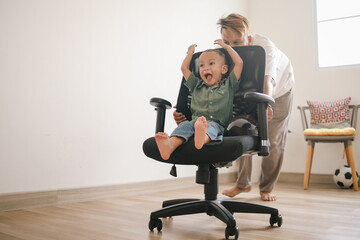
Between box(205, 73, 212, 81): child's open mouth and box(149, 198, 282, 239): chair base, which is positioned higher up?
box(205, 73, 212, 81): child's open mouth

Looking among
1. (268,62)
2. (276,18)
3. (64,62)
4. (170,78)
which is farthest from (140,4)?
(276,18)

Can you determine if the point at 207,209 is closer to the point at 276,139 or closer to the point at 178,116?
the point at 178,116

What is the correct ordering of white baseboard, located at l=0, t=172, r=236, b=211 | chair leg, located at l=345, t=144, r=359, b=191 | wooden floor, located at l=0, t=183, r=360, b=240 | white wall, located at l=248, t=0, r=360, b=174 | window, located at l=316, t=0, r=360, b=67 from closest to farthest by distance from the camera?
wooden floor, located at l=0, t=183, r=360, b=240, white baseboard, located at l=0, t=172, r=236, b=211, chair leg, located at l=345, t=144, r=359, b=191, white wall, located at l=248, t=0, r=360, b=174, window, located at l=316, t=0, r=360, b=67

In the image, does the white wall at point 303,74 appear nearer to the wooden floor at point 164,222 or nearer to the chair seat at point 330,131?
the chair seat at point 330,131

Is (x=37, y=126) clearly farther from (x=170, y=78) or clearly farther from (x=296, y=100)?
(x=296, y=100)

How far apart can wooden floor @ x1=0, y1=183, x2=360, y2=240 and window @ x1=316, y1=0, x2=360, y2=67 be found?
176 cm

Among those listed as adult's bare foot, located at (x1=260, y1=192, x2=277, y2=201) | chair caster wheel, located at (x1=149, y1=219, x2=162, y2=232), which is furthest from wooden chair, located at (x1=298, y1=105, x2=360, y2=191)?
chair caster wheel, located at (x1=149, y1=219, x2=162, y2=232)

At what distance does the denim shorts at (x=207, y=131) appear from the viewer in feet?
4.76

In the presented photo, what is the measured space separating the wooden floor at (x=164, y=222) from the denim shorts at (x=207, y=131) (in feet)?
1.37

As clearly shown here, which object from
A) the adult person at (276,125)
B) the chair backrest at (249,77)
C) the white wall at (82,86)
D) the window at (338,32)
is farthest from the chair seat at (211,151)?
the window at (338,32)

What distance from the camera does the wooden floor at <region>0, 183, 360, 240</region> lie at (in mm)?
1521

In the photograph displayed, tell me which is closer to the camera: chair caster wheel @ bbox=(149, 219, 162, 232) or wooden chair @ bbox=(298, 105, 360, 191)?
chair caster wheel @ bbox=(149, 219, 162, 232)

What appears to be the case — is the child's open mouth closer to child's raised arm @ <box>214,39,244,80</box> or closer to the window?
child's raised arm @ <box>214,39,244,80</box>

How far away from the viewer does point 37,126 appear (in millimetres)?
2229
